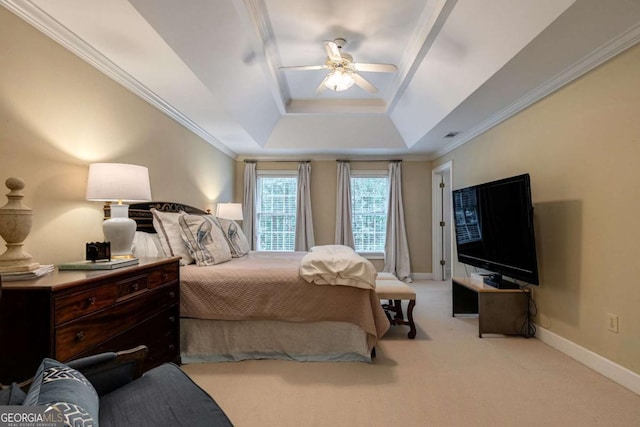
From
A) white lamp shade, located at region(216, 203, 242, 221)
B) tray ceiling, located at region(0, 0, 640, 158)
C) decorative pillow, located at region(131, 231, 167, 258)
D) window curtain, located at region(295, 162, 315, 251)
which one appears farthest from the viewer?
window curtain, located at region(295, 162, 315, 251)

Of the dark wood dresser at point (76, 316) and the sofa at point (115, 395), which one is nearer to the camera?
the sofa at point (115, 395)

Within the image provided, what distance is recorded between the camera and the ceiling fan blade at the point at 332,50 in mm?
2545

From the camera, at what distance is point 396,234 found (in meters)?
5.74

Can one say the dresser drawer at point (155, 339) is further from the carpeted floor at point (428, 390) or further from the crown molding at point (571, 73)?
the crown molding at point (571, 73)

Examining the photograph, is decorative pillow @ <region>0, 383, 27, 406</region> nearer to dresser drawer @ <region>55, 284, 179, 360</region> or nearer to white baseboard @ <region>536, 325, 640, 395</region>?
dresser drawer @ <region>55, 284, 179, 360</region>

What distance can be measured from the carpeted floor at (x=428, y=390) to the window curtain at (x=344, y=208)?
10.0ft

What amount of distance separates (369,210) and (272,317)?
3.90 metres

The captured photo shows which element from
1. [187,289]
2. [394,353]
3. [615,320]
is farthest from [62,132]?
[615,320]

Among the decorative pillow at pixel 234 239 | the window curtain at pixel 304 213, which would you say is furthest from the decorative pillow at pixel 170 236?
the window curtain at pixel 304 213

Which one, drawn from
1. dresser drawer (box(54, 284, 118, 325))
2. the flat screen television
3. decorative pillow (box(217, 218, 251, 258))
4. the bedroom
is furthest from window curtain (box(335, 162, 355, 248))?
dresser drawer (box(54, 284, 118, 325))

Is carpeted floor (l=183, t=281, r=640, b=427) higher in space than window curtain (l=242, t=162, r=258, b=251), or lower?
lower

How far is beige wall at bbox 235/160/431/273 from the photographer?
5820mm

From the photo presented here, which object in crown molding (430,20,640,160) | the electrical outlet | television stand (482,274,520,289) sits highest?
crown molding (430,20,640,160)

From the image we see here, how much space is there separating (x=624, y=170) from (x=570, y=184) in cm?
44
